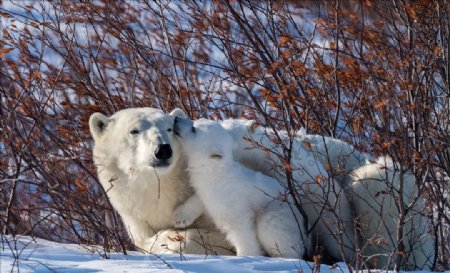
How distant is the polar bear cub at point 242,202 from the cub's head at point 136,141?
0.60 feet

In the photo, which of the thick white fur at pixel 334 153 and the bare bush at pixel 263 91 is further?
the thick white fur at pixel 334 153

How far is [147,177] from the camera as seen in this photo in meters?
5.72

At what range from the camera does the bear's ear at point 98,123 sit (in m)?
6.01

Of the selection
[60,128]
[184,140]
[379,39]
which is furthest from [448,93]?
[60,128]

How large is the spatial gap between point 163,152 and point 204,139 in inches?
11.3

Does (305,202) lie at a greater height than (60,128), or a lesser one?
lesser

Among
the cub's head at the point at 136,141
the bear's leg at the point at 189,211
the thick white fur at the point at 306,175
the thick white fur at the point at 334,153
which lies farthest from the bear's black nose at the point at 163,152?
the thick white fur at the point at 334,153

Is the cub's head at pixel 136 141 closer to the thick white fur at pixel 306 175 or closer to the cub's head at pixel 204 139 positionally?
the cub's head at pixel 204 139

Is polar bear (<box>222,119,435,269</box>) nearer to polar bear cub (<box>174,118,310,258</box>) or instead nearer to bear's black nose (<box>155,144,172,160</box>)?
polar bear cub (<box>174,118,310,258</box>)

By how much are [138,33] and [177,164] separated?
3.99 metres

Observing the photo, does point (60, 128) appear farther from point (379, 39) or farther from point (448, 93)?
point (448, 93)

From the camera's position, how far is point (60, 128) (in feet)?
24.3

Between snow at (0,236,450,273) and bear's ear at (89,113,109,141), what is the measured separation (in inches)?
45.1

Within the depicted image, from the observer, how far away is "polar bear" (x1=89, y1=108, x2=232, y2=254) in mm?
5539
